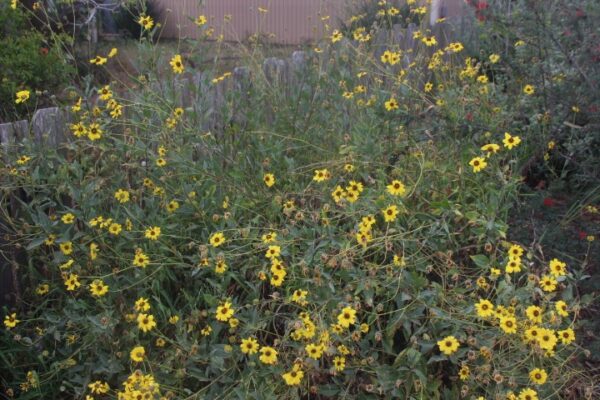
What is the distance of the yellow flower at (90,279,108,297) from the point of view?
2.54 m

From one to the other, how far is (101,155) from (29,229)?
0.41 meters

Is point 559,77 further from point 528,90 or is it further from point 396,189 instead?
point 396,189

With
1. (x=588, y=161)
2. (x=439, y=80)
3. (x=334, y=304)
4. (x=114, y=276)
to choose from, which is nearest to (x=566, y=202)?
(x=588, y=161)

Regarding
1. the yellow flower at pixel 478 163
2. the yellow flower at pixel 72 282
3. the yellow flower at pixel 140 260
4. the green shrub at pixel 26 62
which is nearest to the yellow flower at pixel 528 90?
the yellow flower at pixel 478 163

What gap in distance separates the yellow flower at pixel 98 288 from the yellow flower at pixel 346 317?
0.86m

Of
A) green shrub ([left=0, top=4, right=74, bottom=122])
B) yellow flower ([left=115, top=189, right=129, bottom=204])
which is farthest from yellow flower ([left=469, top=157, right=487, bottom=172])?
green shrub ([left=0, top=4, right=74, bottom=122])

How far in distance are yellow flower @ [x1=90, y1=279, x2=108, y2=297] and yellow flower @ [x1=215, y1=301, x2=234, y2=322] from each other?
45 cm

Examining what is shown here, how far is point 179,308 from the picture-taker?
282 centimetres

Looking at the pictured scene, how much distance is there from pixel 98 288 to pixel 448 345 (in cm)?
123

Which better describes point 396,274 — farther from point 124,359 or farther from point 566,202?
point 566,202

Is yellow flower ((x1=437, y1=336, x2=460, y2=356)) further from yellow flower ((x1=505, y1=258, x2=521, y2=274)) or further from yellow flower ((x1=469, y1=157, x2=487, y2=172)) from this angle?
yellow flower ((x1=469, y1=157, x2=487, y2=172))

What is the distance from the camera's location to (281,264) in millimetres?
2477

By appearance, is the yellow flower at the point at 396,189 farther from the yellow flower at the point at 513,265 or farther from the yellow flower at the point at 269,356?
the yellow flower at the point at 269,356

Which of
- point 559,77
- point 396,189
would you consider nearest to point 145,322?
point 396,189
